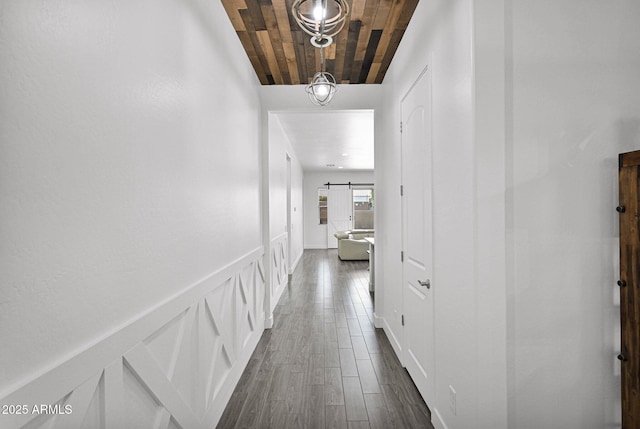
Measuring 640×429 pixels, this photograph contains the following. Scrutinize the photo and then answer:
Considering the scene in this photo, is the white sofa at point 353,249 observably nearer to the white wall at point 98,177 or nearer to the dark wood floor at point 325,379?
the dark wood floor at point 325,379

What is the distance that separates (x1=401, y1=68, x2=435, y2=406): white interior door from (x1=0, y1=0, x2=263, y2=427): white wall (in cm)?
135

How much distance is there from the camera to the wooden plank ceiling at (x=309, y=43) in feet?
7.52

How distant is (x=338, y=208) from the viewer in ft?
37.8

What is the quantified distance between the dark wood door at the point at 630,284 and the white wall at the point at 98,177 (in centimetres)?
186

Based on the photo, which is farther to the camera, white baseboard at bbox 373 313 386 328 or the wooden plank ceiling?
white baseboard at bbox 373 313 386 328

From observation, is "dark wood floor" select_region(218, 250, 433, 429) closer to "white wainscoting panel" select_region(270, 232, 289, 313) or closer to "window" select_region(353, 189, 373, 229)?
"white wainscoting panel" select_region(270, 232, 289, 313)

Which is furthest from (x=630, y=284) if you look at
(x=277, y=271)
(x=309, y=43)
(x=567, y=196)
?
(x=277, y=271)

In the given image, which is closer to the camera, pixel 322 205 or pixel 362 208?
pixel 322 205

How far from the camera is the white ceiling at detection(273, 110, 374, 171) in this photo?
4758 millimetres

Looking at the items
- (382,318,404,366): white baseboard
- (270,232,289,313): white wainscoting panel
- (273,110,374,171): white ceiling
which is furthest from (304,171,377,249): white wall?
(382,318,404,366): white baseboard

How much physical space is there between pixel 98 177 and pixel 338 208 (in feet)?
34.8

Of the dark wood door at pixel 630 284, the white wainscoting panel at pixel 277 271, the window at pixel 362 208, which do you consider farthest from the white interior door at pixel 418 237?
the window at pixel 362 208

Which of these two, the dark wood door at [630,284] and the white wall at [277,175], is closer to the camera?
the dark wood door at [630,284]

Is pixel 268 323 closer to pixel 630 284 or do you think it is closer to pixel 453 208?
pixel 453 208
